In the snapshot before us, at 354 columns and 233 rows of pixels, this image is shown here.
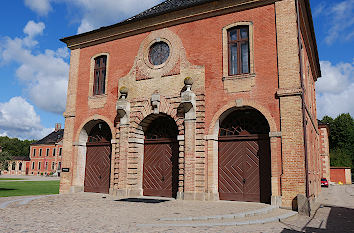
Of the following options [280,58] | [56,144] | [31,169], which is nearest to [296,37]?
[280,58]

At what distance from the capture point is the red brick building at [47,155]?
61219 millimetres

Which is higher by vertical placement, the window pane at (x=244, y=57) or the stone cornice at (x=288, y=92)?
the window pane at (x=244, y=57)

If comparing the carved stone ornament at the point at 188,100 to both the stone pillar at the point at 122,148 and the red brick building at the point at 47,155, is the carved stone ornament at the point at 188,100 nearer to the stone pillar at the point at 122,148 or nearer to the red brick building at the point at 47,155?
the stone pillar at the point at 122,148

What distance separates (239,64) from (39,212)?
354 inches

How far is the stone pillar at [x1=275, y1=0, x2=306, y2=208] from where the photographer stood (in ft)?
34.1

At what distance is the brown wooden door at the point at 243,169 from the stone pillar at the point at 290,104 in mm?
958

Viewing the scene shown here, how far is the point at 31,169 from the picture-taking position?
216 ft

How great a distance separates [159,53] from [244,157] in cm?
631

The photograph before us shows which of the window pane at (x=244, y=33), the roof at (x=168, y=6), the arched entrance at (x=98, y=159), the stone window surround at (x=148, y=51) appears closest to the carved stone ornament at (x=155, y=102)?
the stone window surround at (x=148, y=51)

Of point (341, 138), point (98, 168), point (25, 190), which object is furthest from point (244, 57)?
point (341, 138)

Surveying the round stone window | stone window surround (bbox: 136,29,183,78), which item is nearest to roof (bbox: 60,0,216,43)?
stone window surround (bbox: 136,29,183,78)

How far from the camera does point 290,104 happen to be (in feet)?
35.8

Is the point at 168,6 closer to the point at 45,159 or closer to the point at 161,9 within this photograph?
the point at 161,9

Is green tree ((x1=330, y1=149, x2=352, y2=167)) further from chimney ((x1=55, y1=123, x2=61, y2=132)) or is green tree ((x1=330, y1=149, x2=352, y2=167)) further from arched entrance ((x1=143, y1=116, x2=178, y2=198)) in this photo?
chimney ((x1=55, y1=123, x2=61, y2=132))
